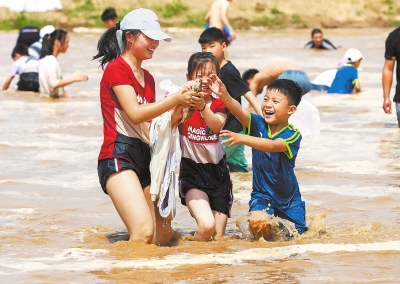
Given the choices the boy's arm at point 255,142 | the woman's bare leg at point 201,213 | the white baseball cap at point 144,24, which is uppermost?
the white baseball cap at point 144,24

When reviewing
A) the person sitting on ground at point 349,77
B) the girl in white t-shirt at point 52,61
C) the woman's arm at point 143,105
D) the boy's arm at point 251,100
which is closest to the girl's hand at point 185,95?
the woman's arm at point 143,105

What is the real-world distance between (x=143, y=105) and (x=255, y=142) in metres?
0.74

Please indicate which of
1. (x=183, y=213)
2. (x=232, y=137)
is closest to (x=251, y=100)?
(x=183, y=213)

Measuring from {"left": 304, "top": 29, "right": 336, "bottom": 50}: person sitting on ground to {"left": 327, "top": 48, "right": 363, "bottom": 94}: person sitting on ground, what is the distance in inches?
271

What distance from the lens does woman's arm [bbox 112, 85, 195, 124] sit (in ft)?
16.8

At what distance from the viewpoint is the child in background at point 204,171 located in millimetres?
5562

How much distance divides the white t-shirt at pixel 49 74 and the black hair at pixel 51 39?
0.16m

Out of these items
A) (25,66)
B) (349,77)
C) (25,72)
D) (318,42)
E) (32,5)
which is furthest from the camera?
(32,5)

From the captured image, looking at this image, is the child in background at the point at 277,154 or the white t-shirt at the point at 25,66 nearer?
the child in background at the point at 277,154

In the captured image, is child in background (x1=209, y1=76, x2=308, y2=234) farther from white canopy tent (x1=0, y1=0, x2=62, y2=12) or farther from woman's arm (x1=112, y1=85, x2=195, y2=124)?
white canopy tent (x1=0, y1=0, x2=62, y2=12)

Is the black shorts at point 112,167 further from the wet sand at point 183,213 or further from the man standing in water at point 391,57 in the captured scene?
the man standing in water at point 391,57

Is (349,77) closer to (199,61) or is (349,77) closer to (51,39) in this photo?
(51,39)

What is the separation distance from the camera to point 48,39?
43.6 ft

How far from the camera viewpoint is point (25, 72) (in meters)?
14.3
